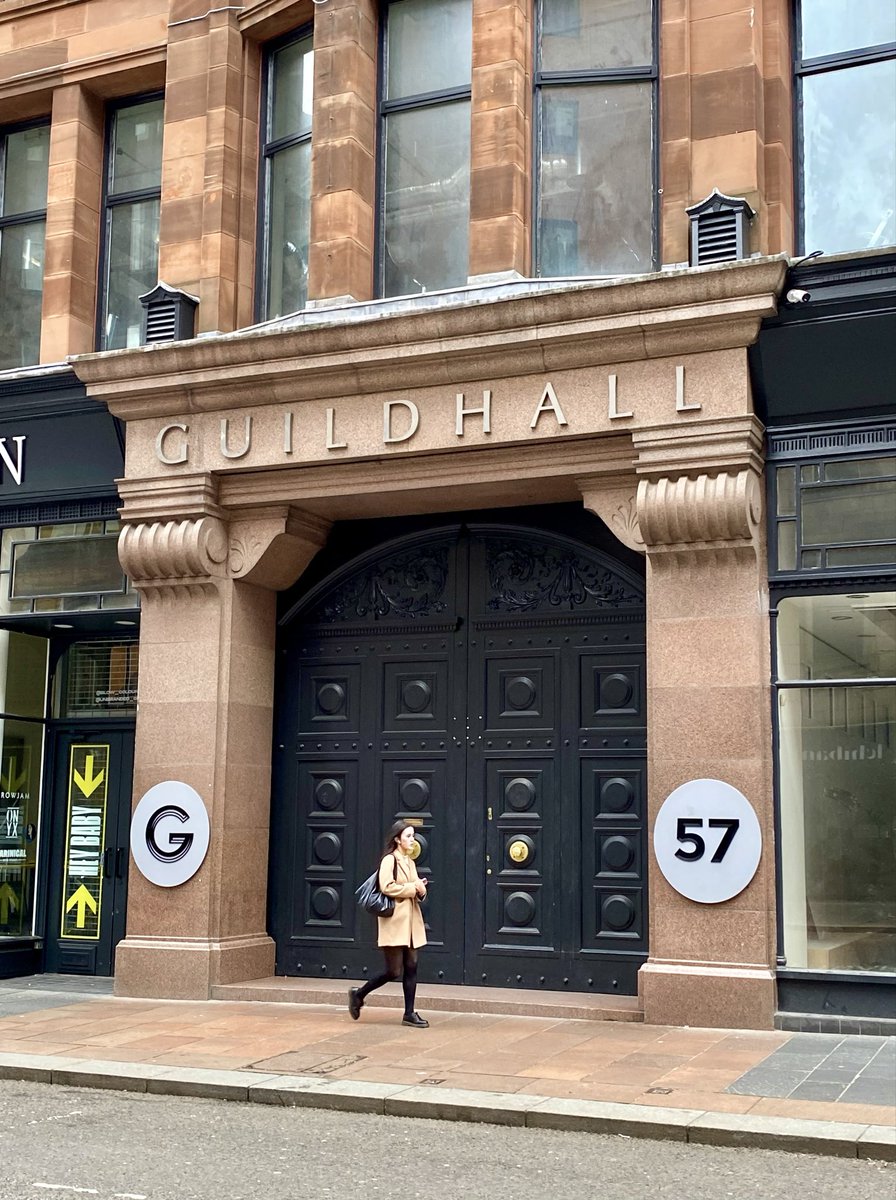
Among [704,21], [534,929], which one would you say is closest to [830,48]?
[704,21]

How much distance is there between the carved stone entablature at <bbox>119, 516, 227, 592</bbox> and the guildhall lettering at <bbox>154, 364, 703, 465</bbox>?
643 millimetres

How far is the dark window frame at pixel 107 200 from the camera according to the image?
50.5ft

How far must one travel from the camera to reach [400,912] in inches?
446

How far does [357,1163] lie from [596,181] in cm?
886

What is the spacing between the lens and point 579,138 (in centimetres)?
1295

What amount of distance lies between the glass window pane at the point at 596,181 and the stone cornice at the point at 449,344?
110 centimetres

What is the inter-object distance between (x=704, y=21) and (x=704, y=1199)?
956 centimetres

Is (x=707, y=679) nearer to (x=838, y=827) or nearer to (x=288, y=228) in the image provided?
(x=838, y=827)

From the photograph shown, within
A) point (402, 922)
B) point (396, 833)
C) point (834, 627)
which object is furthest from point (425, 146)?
point (402, 922)

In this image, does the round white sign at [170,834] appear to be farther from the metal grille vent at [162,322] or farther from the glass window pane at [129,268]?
the glass window pane at [129,268]

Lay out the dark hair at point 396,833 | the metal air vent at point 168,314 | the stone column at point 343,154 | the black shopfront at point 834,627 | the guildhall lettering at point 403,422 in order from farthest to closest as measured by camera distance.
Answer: the metal air vent at point 168,314, the stone column at point 343,154, the guildhall lettering at point 403,422, the dark hair at point 396,833, the black shopfront at point 834,627

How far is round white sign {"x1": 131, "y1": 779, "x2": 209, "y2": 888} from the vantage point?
1325cm

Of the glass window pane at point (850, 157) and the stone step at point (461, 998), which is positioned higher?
the glass window pane at point (850, 157)

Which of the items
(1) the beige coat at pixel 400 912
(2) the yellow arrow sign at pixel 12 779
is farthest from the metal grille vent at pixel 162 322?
(1) the beige coat at pixel 400 912
